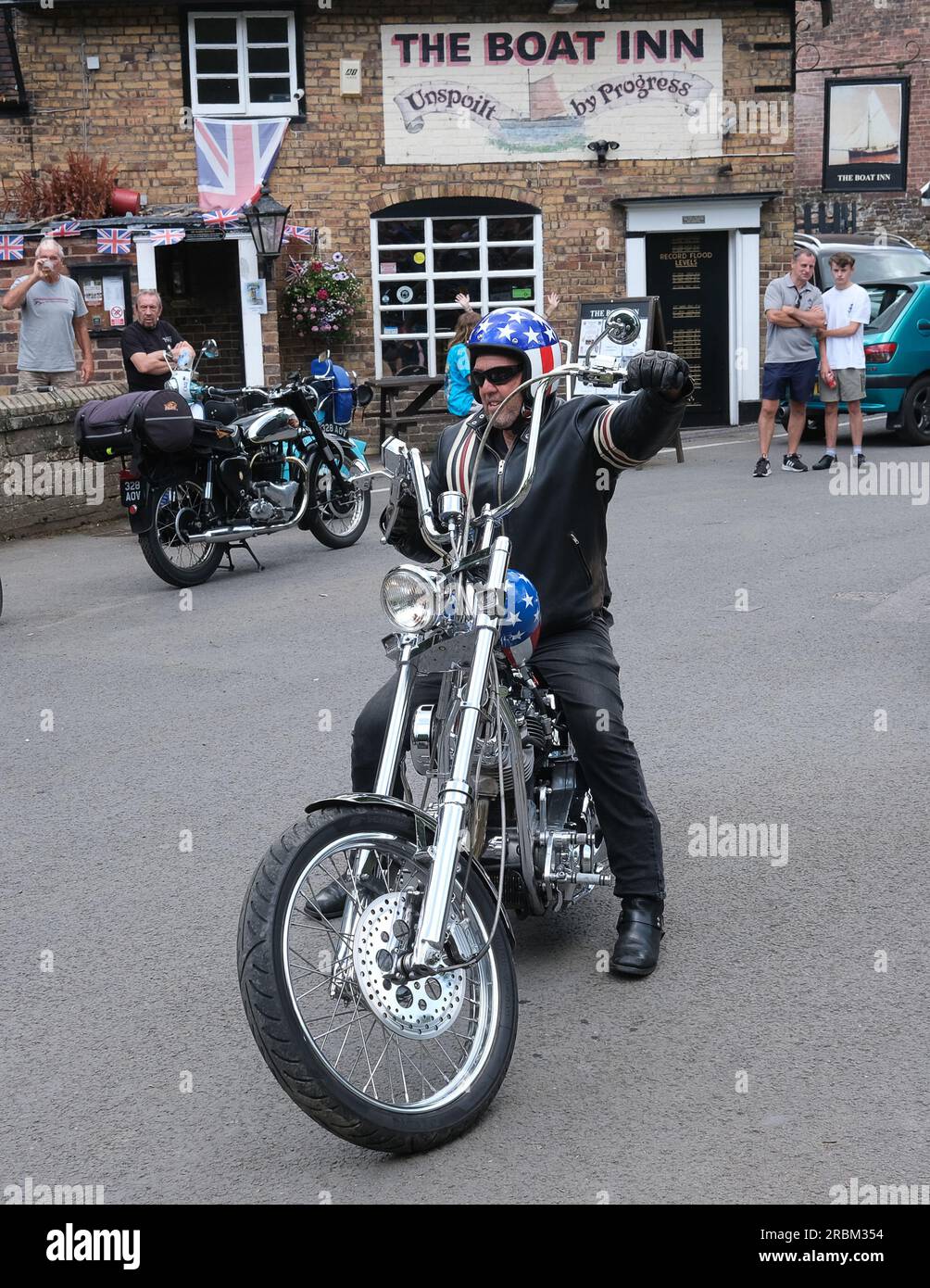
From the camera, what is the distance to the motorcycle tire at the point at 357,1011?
3395 mm

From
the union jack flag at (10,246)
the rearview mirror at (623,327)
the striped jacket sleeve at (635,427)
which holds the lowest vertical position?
the striped jacket sleeve at (635,427)

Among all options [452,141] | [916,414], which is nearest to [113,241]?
[452,141]

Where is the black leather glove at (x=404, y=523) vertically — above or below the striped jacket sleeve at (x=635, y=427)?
below

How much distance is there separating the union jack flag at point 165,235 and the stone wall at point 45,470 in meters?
3.97

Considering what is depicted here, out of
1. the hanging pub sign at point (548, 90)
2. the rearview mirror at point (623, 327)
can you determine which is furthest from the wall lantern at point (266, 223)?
the rearview mirror at point (623, 327)

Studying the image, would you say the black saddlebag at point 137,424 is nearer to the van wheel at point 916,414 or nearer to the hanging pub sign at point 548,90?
the van wheel at point 916,414

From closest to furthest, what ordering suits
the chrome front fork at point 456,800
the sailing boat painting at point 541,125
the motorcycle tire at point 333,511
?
the chrome front fork at point 456,800
the motorcycle tire at point 333,511
the sailing boat painting at point 541,125

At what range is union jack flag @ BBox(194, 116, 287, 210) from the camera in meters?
19.6

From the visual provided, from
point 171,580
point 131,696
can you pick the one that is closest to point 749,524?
point 171,580

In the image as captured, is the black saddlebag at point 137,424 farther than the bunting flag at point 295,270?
No

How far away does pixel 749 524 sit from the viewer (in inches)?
495

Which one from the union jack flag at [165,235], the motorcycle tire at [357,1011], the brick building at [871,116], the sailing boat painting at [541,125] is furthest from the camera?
the brick building at [871,116]
